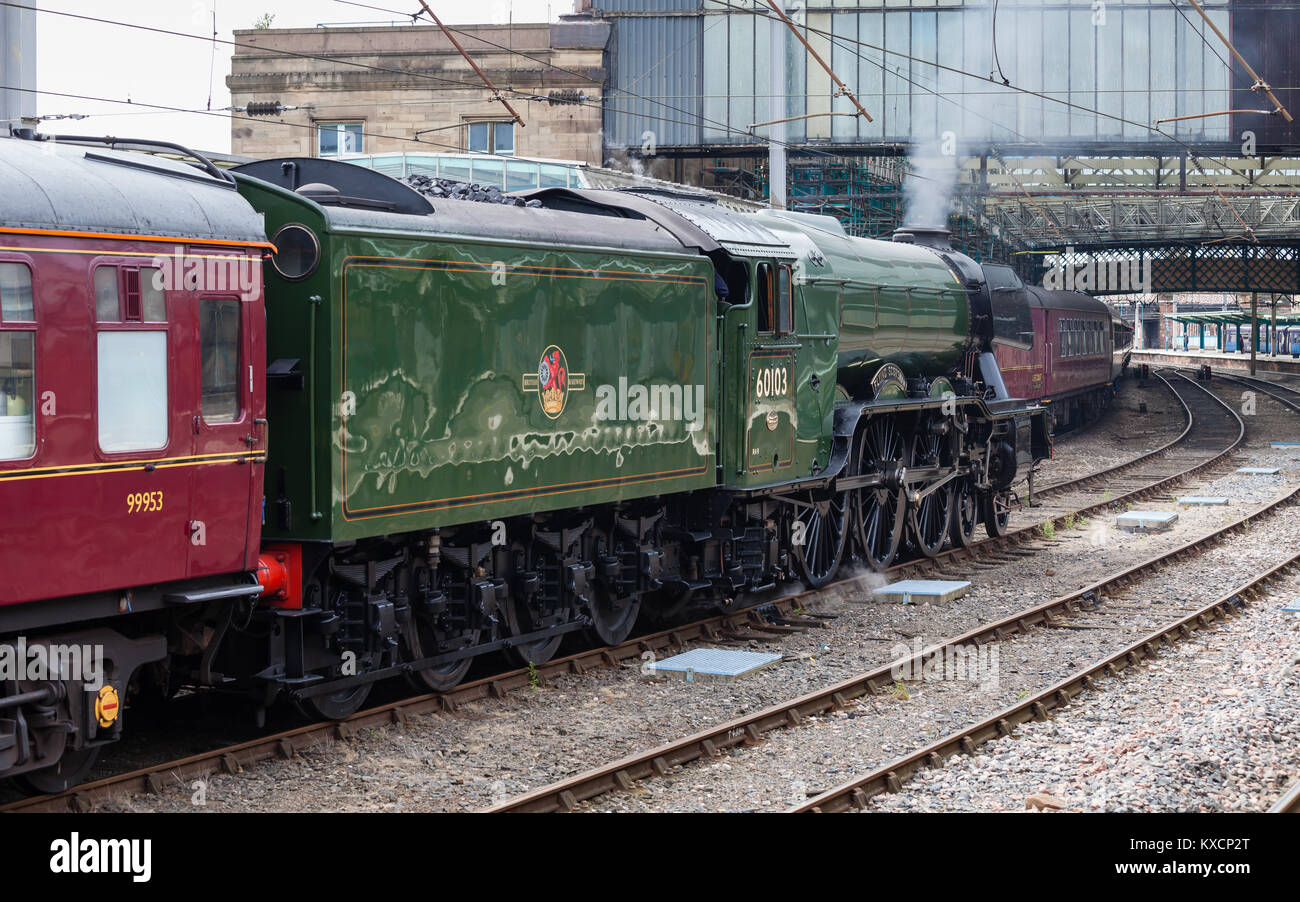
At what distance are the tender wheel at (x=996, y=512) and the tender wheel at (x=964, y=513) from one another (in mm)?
204

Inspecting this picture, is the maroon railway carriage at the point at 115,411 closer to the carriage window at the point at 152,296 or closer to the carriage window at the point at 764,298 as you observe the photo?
the carriage window at the point at 152,296

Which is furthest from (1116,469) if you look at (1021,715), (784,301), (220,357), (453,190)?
(220,357)

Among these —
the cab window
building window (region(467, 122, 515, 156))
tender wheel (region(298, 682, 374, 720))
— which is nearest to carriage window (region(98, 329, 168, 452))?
tender wheel (region(298, 682, 374, 720))

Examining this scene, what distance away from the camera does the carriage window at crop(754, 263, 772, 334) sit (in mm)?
13109

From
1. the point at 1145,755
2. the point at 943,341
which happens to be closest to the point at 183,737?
the point at 1145,755

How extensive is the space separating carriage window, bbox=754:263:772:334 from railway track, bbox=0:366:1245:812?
2669 mm

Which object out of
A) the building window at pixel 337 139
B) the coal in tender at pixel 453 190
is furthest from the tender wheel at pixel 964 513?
the building window at pixel 337 139

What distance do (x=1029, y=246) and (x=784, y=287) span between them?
1459 inches

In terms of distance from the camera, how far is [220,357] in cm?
777

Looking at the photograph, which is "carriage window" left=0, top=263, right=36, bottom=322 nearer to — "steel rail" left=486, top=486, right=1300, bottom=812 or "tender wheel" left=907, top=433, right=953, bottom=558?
"steel rail" left=486, top=486, right=1300, bottom=812

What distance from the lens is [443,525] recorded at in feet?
30.9

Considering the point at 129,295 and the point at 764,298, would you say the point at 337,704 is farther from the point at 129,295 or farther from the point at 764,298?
the point at 764,298

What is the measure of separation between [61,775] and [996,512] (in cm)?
1415

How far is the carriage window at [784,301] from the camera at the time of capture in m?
13.3
